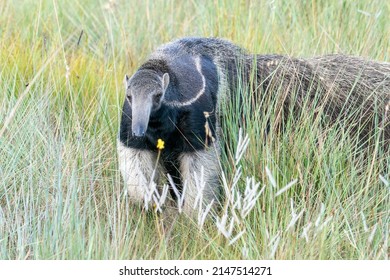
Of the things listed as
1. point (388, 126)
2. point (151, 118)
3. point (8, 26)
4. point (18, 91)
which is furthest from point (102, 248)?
point (8, 26)

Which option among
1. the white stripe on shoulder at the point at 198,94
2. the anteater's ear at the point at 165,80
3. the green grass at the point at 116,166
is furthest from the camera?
the white stripe on shoulder at the point at 198,94

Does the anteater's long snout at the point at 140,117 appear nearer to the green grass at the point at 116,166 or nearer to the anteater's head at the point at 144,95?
the anteater's head at the point at 144,95

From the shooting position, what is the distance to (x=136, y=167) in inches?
243

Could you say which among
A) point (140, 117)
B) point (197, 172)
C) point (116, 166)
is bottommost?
point (116, 166)

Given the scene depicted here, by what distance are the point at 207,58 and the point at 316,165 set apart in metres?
1.46

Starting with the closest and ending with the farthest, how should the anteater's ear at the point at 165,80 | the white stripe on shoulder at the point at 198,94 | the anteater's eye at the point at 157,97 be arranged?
the anteater's eye at the point at 157,97 → the anteater's ear at the point at 165,80 → the white stripe on shoulder at the point at 198,94

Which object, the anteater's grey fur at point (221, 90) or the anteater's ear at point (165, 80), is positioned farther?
the anteater's grey fur at point (221, 90)

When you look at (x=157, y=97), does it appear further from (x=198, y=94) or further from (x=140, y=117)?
(x=198, y=94)

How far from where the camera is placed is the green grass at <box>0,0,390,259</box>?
5160mm

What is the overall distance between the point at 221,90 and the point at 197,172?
89 centimetres

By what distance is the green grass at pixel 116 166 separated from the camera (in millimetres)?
5160

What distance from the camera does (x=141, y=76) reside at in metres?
5.71

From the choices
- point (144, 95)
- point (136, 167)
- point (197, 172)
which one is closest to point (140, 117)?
point (144, 95)

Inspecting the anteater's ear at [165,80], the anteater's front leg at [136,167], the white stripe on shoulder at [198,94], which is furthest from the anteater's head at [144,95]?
the anteater's front leg at [136,167]
